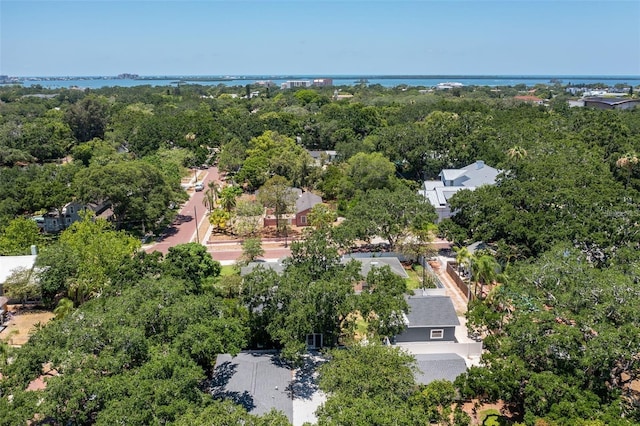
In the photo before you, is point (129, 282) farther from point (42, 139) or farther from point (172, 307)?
point (42, 139)

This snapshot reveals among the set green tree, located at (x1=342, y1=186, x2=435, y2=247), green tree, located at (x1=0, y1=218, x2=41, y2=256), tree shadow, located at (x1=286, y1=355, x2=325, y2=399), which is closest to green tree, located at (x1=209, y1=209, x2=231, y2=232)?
green tree, located at (x1=342, y1=186, x2=435, y2=247)

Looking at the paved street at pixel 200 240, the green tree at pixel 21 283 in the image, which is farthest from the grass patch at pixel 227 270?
the green tree at pixel 21 283

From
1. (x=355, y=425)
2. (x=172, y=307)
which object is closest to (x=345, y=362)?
(x=355, y=425)

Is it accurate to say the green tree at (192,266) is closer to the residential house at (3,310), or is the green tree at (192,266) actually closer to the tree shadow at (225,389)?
the tree shadow at (225,389)

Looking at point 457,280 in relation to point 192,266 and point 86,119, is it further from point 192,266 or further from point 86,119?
point 86,119

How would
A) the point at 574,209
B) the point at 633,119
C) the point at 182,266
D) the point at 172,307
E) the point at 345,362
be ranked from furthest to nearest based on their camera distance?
the point at 633,119, the point at 574,209, the point at 182,266, the point at 172,307, the point at 345,362

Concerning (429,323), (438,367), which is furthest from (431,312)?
(438,367)

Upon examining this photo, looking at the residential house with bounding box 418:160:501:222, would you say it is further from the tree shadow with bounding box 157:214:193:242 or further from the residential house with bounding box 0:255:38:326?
the residential house with bounding box 0:255:38:326
